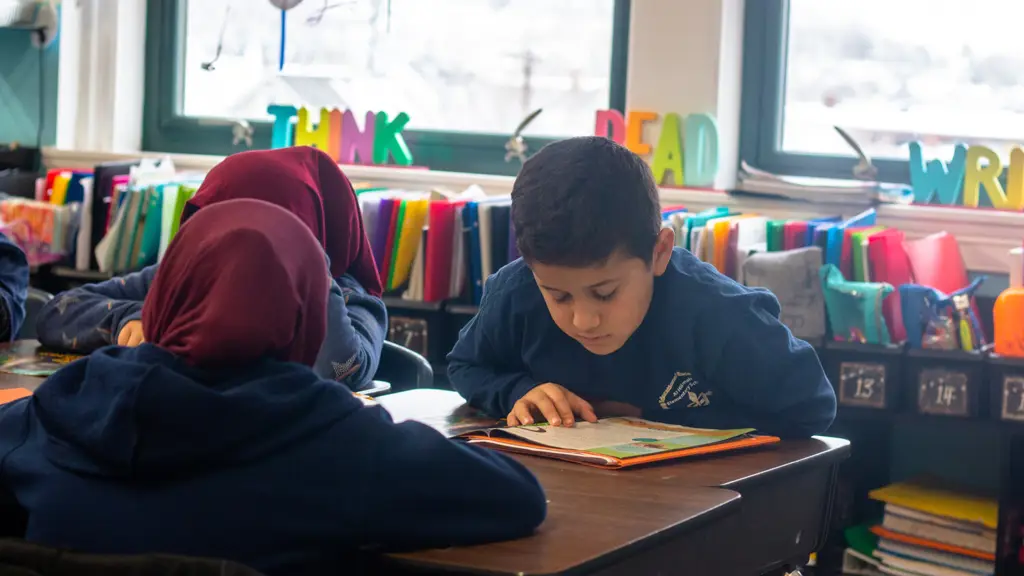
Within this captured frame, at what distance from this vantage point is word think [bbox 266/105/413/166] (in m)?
3.90

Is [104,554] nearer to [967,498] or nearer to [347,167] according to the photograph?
[967,498]

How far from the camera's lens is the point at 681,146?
11.5 feet

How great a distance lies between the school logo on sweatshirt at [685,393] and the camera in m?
1.77

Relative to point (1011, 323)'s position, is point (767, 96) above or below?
above

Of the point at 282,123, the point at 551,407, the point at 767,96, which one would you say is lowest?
the point at 551,407

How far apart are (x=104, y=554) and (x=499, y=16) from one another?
9.90ft

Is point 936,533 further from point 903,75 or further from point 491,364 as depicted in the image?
point 491,364

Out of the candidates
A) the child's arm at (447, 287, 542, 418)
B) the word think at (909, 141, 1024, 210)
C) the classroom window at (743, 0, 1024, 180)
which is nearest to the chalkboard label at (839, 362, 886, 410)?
the word think at (909, 141, 1024, 210)

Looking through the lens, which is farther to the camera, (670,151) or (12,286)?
(670,151)

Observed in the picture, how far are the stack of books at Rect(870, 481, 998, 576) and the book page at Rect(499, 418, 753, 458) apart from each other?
57.0 inches

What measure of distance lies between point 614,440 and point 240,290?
0.60 meters

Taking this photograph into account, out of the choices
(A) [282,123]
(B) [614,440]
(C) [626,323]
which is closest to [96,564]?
(B) [614,440]

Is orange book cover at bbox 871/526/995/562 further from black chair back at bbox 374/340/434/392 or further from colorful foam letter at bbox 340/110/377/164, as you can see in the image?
colorful foam letter at bbox 340/110/377/164

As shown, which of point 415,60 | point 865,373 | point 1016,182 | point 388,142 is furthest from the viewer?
point 415,60
